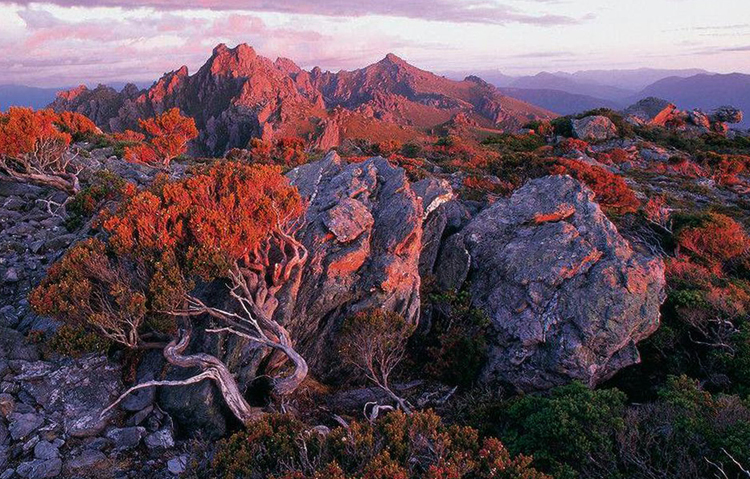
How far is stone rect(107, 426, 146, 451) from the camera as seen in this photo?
32.9 ft

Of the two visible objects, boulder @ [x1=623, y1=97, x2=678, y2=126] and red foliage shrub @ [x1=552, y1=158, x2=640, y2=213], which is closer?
red foliage shrub @ [x1=552, y1=158, x2=640, y2=213]

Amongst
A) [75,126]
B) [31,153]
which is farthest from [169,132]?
[75,126]

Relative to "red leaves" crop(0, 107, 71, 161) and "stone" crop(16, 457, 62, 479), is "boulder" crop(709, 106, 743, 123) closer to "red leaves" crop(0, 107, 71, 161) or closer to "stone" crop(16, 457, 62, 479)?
"red leaves" crop(0, 107, 71, 161)

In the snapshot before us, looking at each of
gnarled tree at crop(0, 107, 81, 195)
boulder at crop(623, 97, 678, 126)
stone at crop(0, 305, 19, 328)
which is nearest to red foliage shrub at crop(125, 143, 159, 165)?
gnarled tree at crop(0, 107, 81, 195)

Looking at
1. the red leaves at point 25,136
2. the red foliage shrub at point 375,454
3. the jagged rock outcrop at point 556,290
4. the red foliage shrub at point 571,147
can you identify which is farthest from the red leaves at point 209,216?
the red foliage shrub at point 571,147

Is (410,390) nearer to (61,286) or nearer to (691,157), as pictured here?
(61,286)

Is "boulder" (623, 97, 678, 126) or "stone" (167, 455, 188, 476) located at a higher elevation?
"boulder" (623, 97, 678, 126)

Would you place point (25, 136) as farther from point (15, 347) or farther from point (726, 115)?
point (726, 115)

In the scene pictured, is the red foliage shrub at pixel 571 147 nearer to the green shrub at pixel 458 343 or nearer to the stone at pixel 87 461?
the green shrub at pixel 458 343

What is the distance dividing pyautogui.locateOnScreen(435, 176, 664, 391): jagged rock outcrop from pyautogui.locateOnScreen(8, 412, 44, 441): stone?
39.4 feet

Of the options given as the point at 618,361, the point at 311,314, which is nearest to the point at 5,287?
the point at 311,314

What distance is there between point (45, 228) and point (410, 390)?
16.9 metres

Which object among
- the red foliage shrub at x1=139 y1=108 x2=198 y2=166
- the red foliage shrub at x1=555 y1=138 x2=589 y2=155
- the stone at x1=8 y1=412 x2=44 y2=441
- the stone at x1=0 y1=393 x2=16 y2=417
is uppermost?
the red foliage shrub at x1=139 y1=108 x2=198 y2=166

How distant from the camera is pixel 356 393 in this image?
13.2m
